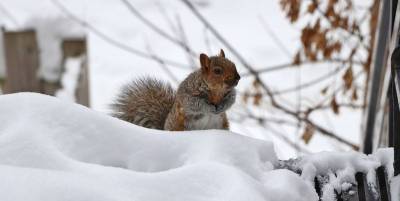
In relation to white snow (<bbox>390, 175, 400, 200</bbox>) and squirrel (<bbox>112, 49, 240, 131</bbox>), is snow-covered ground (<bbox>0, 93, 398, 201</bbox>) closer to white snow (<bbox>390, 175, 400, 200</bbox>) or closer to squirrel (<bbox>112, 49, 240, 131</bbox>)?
white snow (<bbox>390, 175, 400, 200</bbox>)

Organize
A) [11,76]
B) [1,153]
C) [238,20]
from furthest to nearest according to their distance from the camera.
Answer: [238,20], [11,76], [1,153]

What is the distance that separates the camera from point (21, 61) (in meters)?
3.97

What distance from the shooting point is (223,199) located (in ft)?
5.27

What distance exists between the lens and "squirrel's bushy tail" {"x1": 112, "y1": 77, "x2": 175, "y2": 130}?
120 inches

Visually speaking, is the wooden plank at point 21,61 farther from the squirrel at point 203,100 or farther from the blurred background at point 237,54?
the squirrel at point 203,100

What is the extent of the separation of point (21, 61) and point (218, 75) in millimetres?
1658

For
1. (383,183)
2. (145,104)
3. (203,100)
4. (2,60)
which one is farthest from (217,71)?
(2,60)

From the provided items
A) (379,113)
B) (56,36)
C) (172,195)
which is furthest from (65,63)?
(172,195)

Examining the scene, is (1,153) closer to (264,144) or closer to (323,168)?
(264,144)

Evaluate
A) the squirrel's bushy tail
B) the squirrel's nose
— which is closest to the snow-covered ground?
the squirrel's nose

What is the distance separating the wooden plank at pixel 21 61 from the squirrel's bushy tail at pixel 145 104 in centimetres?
98

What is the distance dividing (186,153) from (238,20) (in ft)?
18.9

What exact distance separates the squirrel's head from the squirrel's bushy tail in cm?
42

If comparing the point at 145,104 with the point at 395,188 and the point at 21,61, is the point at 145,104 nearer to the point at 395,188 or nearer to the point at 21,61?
the point at 21,61
